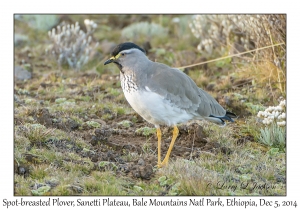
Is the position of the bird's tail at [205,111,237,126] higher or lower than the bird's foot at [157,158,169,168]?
higher

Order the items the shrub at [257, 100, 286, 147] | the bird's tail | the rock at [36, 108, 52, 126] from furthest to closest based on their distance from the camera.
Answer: the rock at [36, 108, 52, 126]
the shrub at [257, 100, 286, 147]
the bird's tail

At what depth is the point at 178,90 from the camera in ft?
22.0

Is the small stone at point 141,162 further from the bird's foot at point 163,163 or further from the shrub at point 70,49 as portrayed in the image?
the shrub at point 70,49

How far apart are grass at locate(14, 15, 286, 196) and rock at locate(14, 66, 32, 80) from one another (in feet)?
0.62

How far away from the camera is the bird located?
639 centimetres

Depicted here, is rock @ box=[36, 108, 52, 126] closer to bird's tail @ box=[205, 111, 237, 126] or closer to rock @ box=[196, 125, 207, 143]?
rock @ box=[196, 125, 207, 143]

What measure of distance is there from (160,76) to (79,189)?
6.04 ft

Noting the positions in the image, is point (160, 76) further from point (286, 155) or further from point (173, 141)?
point (286, 155)

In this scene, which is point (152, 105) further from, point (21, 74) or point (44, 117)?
point (21, 74)

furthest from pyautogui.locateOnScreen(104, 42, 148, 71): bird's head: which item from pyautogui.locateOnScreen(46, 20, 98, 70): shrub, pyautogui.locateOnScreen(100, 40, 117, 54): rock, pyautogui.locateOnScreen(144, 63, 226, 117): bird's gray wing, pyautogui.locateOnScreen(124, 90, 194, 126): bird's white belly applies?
pyautogui.locateOnScreen(100, 40, 117, 54): rock

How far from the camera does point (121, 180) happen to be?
19.7 ft

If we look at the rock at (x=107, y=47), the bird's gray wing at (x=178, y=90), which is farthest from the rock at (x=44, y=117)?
the rock at (x=107, y=47)

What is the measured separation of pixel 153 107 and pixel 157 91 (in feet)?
0.71

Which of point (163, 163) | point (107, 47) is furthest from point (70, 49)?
point (163, 163)
